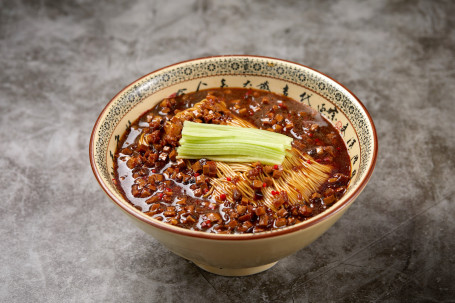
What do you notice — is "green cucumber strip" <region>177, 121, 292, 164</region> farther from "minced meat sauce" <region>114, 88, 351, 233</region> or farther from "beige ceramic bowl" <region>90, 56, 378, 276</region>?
"beige ceramic bowl" <region>90, 56, 378, 276</region>

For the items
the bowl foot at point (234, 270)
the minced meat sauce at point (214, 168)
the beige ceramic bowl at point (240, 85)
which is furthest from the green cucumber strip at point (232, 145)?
the bowl foot at point (234, 270)

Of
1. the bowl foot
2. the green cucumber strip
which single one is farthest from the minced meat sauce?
the bowl foot

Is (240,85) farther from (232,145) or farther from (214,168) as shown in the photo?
(214,168)

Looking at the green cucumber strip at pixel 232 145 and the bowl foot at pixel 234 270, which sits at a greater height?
the green cucumber strip at pixel 232 145

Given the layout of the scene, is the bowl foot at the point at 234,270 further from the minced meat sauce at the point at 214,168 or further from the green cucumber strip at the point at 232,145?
the green cucumber strip at the point at 232,145

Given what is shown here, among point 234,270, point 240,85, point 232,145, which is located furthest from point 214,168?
point 240,85

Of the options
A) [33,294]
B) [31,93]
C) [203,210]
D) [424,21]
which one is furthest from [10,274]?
[424,21]
